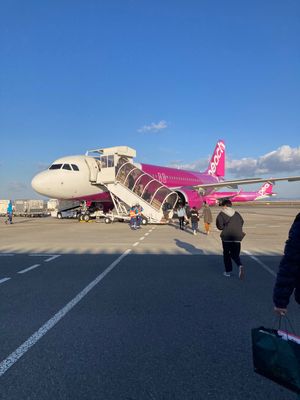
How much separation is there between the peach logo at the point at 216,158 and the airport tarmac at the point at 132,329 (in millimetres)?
34107

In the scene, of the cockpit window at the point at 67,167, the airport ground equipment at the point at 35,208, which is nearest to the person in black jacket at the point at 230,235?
the cockpit window at the point at 67,167

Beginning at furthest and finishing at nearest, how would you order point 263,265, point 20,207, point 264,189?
point 264,189
point 20,207
point 263,265

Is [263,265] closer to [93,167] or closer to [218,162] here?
[93,167]

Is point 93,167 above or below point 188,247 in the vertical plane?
above

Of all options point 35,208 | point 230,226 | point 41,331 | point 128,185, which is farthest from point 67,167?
point 41,331

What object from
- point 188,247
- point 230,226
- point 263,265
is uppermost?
point 230,226

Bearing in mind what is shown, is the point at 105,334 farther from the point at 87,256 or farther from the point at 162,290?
the point at 87,256

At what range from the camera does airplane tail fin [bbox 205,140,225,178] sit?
4201 centimetres

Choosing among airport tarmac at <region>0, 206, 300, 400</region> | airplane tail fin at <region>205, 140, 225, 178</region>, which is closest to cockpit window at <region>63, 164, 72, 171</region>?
airport tarmac at <region>0, 206, 300, 400</region>

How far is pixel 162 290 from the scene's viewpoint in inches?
239

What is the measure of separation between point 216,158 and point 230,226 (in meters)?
36.7

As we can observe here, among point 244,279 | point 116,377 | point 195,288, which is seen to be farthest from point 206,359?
point 244,279

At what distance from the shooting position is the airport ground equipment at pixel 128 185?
68.3 ft

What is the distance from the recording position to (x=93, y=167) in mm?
22891
